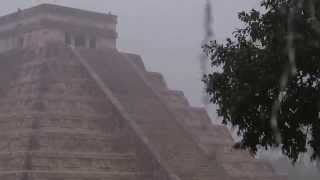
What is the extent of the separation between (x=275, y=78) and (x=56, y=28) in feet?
77.2

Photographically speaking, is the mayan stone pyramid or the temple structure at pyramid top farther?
the temple structure at pyramid top

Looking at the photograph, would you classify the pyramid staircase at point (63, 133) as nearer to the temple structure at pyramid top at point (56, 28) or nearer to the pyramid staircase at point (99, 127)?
the pyramid staircase at point (99, 127)

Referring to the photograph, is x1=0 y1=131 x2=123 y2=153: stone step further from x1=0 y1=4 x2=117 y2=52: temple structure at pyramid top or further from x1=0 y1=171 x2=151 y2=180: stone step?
x1=0 y1=4 x2=117 y2=52: temple structure at pyramid top

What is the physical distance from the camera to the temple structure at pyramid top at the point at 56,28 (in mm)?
31891

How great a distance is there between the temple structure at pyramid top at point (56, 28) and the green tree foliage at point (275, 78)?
22283 millimetres

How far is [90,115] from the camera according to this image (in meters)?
26.0

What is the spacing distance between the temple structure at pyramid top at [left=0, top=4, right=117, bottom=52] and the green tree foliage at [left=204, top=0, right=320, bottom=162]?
22.3 metres

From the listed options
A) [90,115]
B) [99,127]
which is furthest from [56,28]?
[99,127]

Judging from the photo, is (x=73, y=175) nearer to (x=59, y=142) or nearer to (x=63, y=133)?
(x=59, y=142)

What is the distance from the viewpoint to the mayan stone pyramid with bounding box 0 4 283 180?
23.2 m

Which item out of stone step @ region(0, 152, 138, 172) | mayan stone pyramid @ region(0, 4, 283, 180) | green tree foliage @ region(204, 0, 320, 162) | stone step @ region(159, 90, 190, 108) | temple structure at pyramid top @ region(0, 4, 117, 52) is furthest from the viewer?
temple structure at pyramid top @ region(0, 4, 117, 52)

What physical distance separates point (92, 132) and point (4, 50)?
39.7 ft

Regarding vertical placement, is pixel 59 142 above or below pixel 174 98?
below

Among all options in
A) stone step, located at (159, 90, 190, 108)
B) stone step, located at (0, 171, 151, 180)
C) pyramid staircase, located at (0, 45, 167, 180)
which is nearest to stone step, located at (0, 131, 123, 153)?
pyramid staircase, located at (0, 45, 167, 180)
